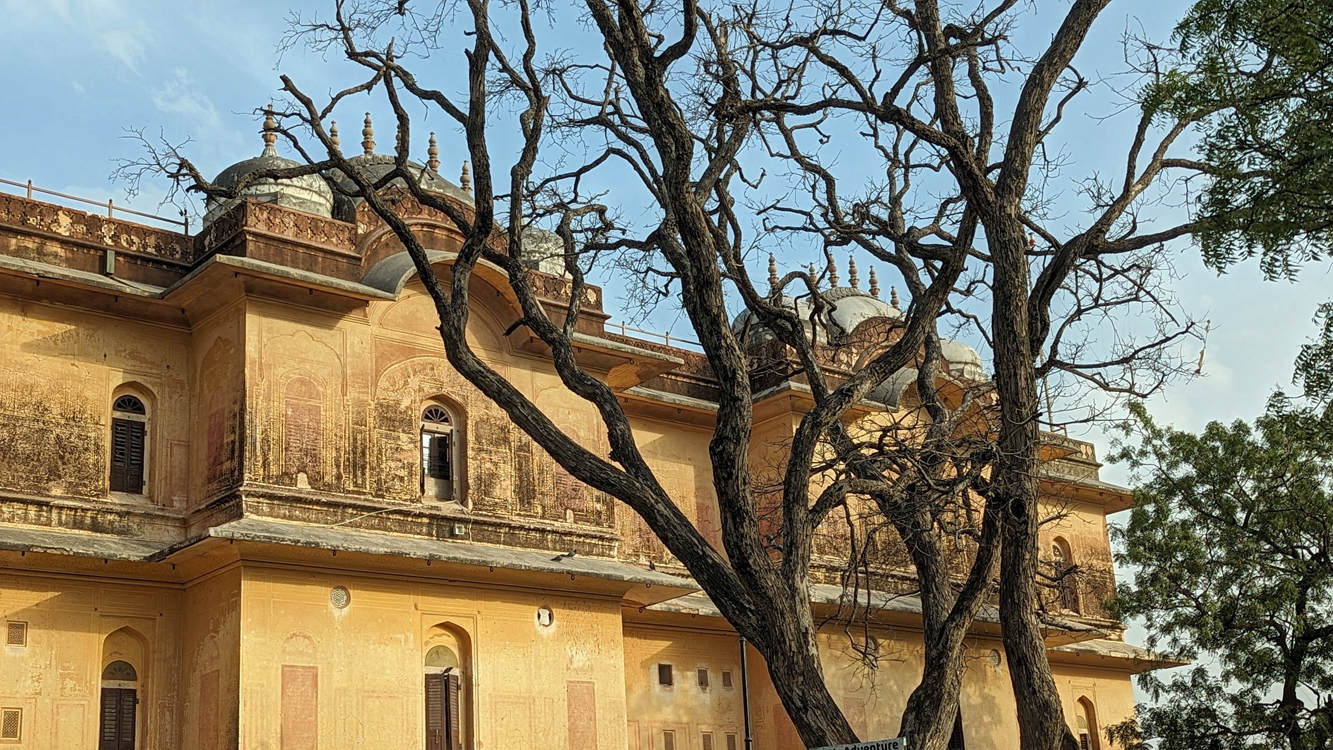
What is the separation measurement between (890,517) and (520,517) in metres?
7.73

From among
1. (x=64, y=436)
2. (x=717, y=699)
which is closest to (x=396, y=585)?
(x=64, y=436)

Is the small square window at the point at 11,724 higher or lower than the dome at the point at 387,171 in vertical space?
lower

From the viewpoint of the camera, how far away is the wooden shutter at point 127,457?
641 inches

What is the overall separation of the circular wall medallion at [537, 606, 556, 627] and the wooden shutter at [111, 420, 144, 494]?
4.74 meters

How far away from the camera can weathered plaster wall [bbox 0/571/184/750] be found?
14.8 m

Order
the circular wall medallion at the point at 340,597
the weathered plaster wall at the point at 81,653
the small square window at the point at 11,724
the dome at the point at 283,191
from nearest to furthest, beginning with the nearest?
the small square window at the point at 11,724 < the weathered plaster wall at the point at 81,653 < the circular wall medallion at the point at 340,597 < the dome at the point at 283,191

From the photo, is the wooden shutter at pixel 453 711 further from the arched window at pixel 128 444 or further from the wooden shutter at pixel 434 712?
the arched window at pixel 128 444

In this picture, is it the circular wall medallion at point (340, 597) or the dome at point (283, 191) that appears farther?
the dome at point (283, 191)

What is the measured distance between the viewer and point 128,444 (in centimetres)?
1647

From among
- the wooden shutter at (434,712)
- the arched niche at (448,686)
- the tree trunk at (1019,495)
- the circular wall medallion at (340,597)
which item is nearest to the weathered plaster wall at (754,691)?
the arched niche at (448,686)

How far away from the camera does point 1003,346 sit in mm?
10891

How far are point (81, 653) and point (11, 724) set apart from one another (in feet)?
3.28

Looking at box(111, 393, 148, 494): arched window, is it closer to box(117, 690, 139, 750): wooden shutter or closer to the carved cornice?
the carved cornice

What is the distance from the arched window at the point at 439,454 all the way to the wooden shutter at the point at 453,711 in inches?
86.6
